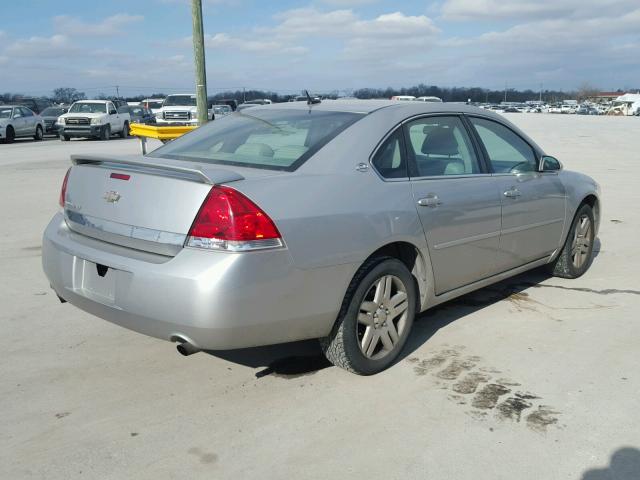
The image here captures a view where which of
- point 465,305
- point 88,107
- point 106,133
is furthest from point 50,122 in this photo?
point 465,305

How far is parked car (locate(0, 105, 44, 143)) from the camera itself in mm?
25675

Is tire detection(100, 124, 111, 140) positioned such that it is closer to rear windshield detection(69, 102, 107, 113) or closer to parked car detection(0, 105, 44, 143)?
rear windshield detection(69, 102, 107, 113)

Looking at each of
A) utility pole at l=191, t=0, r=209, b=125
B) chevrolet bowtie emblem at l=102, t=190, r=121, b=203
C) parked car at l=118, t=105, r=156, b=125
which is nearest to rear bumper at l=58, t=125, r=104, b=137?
parked car at l=118, t=105, r=156, b=125

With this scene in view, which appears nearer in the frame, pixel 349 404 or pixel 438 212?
pixel 349 404

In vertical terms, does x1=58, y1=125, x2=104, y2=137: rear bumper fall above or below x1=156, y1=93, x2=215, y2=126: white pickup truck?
below

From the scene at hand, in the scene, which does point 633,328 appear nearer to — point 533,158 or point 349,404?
point 533,158

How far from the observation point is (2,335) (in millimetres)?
4367

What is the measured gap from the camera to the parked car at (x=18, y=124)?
2567 cm

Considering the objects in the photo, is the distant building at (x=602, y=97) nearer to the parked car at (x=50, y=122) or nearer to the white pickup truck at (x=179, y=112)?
the white pickup truck at (x=179, y=112)

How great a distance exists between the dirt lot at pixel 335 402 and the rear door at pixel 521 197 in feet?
1.65

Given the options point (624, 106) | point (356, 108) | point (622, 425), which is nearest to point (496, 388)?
point (622, 425)

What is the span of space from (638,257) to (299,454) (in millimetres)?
5195

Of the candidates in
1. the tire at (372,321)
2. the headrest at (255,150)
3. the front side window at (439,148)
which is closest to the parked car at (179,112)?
the front side window at (439,148)

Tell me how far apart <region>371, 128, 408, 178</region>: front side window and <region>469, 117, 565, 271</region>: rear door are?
977 millimetres
